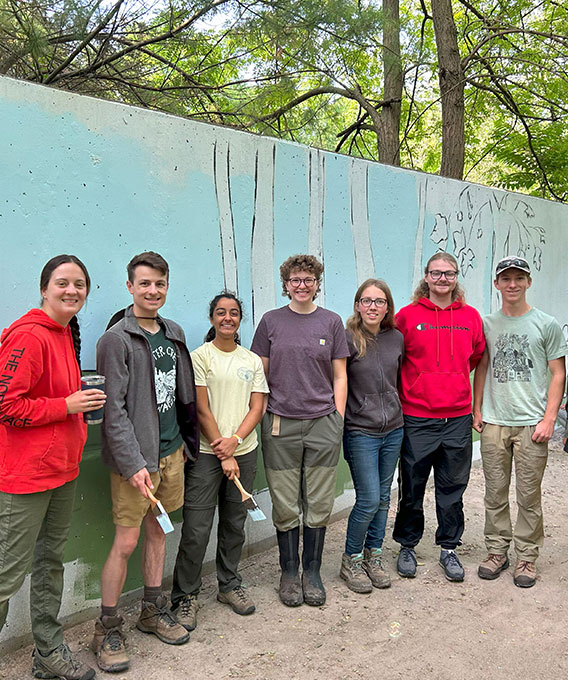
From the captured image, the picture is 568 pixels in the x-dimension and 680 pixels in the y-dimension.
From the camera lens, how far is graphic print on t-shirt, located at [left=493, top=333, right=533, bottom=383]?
376 cm

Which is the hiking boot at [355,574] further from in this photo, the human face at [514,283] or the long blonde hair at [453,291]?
the human face at [514,283]

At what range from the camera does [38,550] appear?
2.59m

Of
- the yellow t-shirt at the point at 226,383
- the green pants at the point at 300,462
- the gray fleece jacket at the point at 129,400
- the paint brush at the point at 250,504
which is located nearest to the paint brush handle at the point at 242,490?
the paint brush at the point at 250,504

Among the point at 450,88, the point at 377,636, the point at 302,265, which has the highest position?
the point at 450,88

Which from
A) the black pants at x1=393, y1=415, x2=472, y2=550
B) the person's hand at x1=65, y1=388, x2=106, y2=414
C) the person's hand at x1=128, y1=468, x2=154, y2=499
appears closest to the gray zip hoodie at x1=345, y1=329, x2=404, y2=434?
the black pants at x1=393, y1=415, x2=472, y2=550

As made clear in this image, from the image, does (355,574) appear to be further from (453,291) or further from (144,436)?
(453,291)

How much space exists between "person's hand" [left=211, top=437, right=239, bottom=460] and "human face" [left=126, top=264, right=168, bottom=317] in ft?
2.47

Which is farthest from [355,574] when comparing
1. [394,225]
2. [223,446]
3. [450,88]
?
[450,88]

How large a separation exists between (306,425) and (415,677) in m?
1.29

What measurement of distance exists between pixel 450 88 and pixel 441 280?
4.90 metres

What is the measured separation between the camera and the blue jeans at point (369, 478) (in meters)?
3.57

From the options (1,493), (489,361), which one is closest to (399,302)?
(489,361)

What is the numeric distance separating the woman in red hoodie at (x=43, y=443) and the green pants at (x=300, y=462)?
3.66ft

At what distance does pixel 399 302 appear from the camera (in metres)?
5.07
